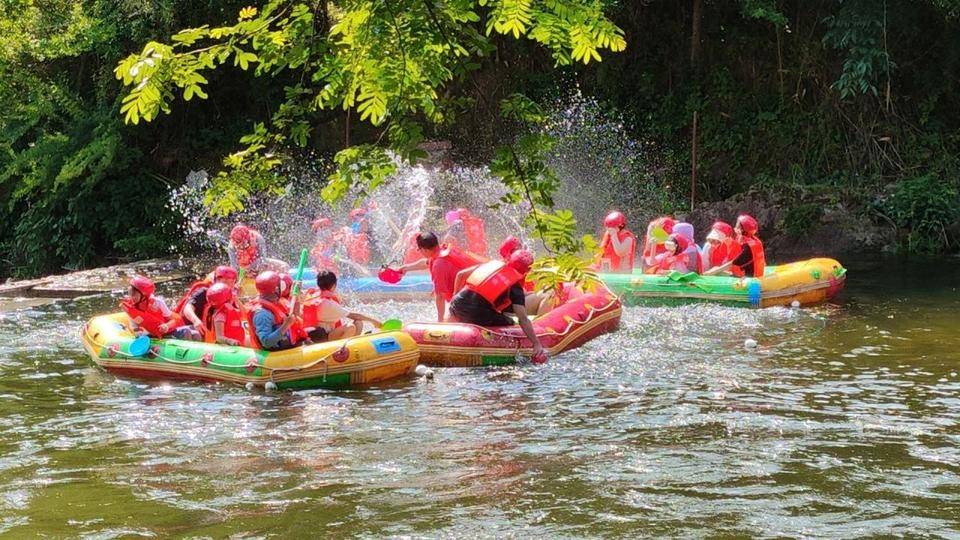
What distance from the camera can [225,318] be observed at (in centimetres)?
994

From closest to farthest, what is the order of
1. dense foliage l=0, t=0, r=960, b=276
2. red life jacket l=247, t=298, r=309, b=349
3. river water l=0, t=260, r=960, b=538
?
1. river water l=0, t=260, r=960, b=538
2. red life jacket l=247, t=298, r=309, b=349
3. dense foliage l=0, t=0, r=960, b=276

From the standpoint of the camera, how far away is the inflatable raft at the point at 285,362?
9.29 m

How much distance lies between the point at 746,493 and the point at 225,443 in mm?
3391

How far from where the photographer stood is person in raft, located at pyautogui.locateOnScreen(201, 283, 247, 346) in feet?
32.5

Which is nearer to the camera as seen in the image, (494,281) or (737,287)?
(494,281)

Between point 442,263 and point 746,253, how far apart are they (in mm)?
4167

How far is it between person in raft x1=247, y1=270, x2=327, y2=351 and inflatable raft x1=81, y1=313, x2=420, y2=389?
0.10 metres

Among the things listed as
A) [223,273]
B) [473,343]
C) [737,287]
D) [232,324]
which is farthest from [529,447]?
[737,287]

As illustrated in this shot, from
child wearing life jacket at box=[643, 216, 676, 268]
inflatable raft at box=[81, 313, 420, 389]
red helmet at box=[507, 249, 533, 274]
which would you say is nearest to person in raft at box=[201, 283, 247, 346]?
inflatable raft at box=[81, 313, 420, 389]

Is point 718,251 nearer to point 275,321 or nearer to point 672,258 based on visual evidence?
point 672,258

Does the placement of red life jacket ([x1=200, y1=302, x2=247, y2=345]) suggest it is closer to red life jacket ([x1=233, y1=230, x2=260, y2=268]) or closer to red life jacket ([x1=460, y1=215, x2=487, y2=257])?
red life jacket ([x1=233, y1=230, x2=260, y2=268])

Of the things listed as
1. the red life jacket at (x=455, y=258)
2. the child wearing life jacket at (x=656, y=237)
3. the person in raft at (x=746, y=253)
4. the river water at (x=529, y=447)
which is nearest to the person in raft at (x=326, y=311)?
the river water at (x=529, y=447)

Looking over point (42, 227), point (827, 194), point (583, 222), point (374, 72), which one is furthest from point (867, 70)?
point (374, 72)

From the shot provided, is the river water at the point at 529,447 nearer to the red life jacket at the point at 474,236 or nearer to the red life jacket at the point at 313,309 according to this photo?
the red life jacket at the point at 313,309
